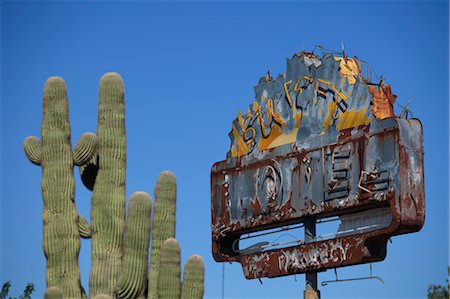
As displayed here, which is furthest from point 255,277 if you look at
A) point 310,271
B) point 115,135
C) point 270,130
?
point 115,135

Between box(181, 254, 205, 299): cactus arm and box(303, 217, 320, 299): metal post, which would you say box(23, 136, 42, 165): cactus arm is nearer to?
box(181, 254, 205, 299): cactus arm

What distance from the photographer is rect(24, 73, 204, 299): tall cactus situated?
68.2 feet

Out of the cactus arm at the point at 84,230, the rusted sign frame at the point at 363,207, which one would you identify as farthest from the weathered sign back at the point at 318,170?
the cactus arm at the point at 84,230

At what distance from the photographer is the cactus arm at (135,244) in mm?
20625

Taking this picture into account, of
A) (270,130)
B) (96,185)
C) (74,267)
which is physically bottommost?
(74,267)

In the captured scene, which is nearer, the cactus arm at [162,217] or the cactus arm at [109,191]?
the cactus arm at [109,191]

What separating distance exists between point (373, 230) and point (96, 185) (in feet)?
18.1

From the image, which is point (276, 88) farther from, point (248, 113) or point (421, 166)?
point (421, 166)

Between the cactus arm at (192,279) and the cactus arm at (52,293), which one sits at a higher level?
the cactus arm at (192,279)

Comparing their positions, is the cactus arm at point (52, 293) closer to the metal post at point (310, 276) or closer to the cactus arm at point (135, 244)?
the cactus arm at point (135, 244)

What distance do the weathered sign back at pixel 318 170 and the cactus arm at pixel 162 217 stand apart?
2.92 metres

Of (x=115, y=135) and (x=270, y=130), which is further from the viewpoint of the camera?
(x=270, y=130)

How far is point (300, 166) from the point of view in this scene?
76.2ft

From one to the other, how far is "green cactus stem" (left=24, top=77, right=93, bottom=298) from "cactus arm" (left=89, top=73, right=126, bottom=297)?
373 mm
